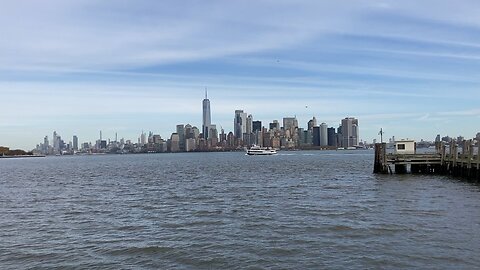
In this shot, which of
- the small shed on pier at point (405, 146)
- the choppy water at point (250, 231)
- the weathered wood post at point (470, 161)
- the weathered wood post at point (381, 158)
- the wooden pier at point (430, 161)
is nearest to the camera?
the choppy water at point (250, 231)

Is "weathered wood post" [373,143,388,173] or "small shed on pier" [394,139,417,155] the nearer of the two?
"weathered wood post" [373,143,388,173]

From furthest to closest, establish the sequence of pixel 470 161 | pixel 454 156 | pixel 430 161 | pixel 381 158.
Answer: pixel 381 158 → pixel 430 161 → pixel 454 156 → pixel 470 161

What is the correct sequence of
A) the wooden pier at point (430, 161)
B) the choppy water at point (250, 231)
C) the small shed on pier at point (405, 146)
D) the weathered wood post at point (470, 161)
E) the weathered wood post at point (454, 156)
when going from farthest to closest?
the small shed on pier at point (405, 146)
the weathered wood post at point (454, 156)
the wooden pier at point (430, 161)
the weathered wood post at point (470, 161)
the choppy water at point (250, 231)

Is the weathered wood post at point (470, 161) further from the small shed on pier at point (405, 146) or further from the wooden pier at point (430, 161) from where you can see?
the small shed on pier at point (405, 146)

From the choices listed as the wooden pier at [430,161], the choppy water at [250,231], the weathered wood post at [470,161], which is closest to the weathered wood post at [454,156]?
the wooden pier at [430,161]

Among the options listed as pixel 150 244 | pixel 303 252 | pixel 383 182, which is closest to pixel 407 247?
pixel 303 252

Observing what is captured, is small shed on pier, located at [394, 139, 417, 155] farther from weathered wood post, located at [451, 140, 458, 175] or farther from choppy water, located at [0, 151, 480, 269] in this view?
choppy water, located at [0, 151, 480, 269]

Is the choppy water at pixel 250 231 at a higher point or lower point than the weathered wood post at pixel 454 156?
lower

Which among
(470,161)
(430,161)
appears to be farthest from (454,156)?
(470,161)

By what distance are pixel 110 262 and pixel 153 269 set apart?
2045mm

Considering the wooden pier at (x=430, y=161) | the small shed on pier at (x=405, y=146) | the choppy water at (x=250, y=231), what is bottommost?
the choppy water at (x=250, y=231)

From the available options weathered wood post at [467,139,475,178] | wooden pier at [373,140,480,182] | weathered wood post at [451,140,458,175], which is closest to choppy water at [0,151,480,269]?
weathered wood post at [467,139,475,178]

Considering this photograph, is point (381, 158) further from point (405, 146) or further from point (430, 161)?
point (430, 161)

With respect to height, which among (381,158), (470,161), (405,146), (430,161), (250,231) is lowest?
(250,231)
